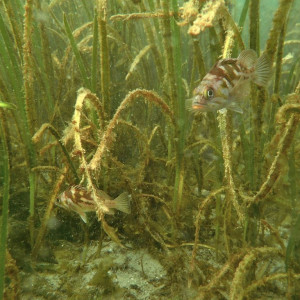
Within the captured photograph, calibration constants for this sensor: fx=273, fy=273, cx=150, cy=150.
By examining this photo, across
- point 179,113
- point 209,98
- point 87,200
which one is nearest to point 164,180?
point 179,113

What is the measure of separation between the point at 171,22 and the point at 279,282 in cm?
279

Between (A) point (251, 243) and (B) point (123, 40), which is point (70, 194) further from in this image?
(B) point (123, 40)

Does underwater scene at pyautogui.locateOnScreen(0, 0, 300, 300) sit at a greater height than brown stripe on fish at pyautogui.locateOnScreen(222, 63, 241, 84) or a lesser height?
lesser

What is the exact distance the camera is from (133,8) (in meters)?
4.37

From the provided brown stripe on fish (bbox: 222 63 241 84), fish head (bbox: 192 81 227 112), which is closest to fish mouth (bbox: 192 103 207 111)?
fish head (bbox: 192 81 227 112)

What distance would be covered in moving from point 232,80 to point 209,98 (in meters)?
0.23

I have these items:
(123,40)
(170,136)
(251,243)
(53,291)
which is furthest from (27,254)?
(123,40)

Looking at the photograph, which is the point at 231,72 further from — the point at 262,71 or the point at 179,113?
the point at 179,113

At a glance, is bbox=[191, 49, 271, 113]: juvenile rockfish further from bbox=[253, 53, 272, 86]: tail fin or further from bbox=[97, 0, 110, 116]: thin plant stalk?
bbox=[97, 0, 110, 116]: thin plant stalk

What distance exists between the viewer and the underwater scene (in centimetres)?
199

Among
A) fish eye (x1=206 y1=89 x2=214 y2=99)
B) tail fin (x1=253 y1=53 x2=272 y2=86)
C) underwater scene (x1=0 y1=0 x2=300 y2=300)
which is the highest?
tail fin (x1=253 y1=53 x2=272 y2=86)

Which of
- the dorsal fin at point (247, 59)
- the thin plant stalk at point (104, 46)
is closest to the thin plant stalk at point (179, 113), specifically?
the thin plant stalk at point (104, 46)

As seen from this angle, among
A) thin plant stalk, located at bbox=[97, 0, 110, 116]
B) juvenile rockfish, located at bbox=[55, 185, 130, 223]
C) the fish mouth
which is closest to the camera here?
the fish mouth

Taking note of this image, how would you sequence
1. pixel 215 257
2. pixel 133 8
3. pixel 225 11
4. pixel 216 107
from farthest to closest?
pixel 133 8 → pixel 215 257 → pixel 225 11 → pixel 216 107
